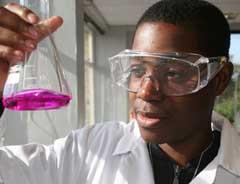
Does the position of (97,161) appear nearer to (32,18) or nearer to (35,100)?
(35,100)

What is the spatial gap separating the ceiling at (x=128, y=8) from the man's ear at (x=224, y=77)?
10.2ft

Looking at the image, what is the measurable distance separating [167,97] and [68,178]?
343 mm

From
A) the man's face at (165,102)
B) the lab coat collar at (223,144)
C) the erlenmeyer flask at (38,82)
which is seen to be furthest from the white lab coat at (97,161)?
the erlenmeyer flask at (38,82)

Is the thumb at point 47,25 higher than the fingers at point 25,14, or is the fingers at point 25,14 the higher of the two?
the fingers at point 25,14

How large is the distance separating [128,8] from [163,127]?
12.2 ft

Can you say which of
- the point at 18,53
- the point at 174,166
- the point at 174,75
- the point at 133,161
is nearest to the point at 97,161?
the point at 133,161

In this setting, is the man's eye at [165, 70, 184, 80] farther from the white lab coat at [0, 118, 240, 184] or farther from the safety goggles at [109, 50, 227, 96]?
the white lab coat at [0, 118, 240, 184]

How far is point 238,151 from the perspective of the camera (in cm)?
111

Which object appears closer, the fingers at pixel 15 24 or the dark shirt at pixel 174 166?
the fingers at pixel 15 24

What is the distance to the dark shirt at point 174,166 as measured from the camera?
1.03m

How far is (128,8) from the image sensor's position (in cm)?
454

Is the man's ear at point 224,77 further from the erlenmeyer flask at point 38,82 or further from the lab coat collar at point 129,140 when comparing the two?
the erlenmeyer flask at point 38,82

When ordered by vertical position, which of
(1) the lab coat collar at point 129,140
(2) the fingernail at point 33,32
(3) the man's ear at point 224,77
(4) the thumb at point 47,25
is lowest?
(1) the lab coat collar at point 129,140

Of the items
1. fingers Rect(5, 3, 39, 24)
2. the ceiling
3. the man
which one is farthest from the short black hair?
the ceiling
